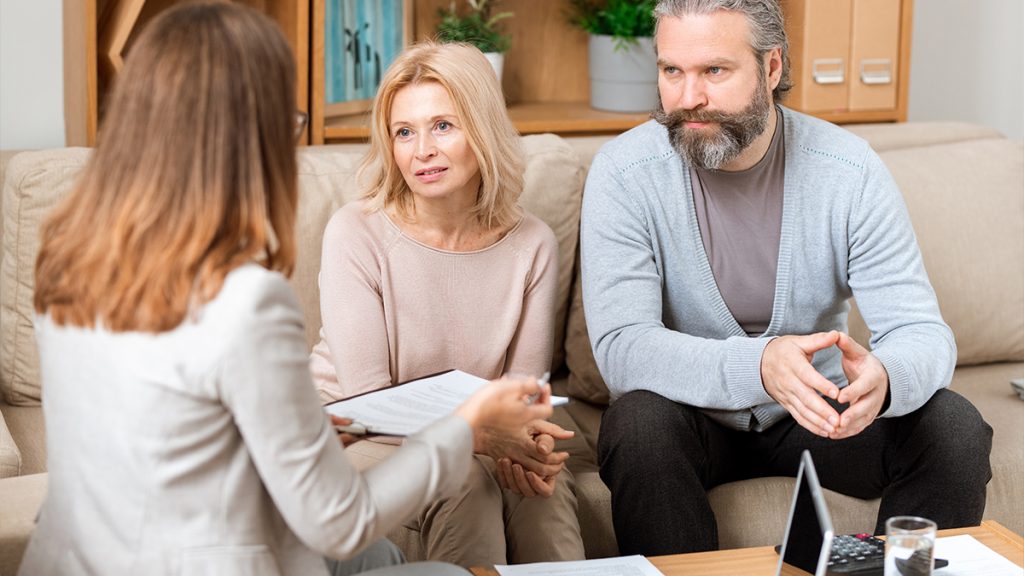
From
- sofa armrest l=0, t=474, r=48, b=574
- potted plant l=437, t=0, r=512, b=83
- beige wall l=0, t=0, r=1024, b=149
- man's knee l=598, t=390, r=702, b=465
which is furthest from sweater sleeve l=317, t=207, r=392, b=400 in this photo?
beige wall l=0, t=0, r=1024, b=149

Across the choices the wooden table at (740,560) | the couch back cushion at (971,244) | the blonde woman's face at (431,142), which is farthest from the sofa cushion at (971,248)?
the blonde woman's face at (431,142)

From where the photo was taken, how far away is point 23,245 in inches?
75.6

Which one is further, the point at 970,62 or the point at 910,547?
the point at 970,62

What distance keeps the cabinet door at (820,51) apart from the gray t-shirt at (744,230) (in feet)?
2.92

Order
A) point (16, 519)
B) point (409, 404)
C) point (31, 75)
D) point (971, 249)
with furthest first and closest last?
point (971, 249) → point (31, 75) → point (16, 519) → point (409, 404)

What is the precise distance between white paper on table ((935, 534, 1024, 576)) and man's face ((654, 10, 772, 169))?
0.69 meters

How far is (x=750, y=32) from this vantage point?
6.03ft

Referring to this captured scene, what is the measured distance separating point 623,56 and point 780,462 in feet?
3.86

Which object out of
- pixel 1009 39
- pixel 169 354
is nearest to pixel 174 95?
pixel 169 354

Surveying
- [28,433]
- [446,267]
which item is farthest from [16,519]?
[446,267]

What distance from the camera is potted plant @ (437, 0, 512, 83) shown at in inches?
103

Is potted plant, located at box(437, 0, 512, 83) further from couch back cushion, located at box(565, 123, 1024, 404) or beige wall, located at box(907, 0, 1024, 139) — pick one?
beige wall, located at box(907, 0, 1024, 139)

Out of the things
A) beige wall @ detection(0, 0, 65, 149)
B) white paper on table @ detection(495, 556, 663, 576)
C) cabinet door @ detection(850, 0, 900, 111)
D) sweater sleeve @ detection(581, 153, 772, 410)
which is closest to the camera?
white paper on table @ detection(495, 556, 663, 576)

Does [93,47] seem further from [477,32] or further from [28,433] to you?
[477,32]
